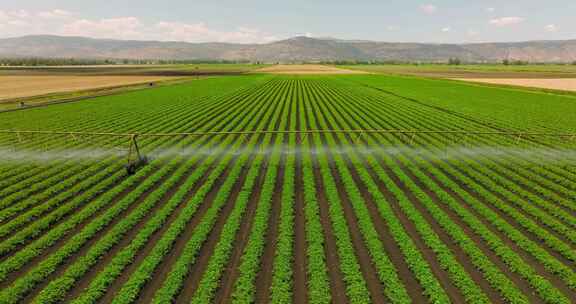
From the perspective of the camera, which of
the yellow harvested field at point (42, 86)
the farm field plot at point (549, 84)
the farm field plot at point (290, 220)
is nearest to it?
the farm field plot at point (290, 220)

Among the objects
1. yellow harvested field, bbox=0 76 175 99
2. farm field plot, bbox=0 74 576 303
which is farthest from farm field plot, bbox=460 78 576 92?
yellow harvested field, bbox=0 76 175 99

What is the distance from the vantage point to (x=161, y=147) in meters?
22.8

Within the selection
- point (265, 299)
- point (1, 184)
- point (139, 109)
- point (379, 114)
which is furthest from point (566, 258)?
point (139, 109)

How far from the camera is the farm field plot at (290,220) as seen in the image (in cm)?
841

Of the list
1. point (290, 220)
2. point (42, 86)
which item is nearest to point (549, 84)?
point (290, 220)

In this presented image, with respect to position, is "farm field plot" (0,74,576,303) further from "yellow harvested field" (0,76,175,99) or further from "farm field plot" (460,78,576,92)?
"farm field plot" (460,78,576,92)

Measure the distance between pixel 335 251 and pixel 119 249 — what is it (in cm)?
801

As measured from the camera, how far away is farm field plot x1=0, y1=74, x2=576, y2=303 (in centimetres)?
841

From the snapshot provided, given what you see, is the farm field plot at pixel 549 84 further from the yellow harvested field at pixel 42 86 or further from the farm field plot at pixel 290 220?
the yellow harvested field at pixel 42 86

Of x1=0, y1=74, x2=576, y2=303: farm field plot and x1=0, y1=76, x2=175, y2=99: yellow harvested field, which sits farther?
x1=0, y1=76, x2=175, y2=99: yellow harvested field

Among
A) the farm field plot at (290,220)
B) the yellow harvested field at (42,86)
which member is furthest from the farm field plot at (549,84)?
the yellow harvested field at (42,86)

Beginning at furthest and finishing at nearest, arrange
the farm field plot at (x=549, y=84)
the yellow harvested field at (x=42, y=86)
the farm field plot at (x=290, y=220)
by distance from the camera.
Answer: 1. the farm field plot at (x=549, y=84)
2. the yellow harvested field at (x=42, y=86)
3. the farm field plot at (x=290, y=220)

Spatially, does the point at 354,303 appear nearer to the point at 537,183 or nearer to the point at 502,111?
the point at 537,183

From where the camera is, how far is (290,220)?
39.1ft
